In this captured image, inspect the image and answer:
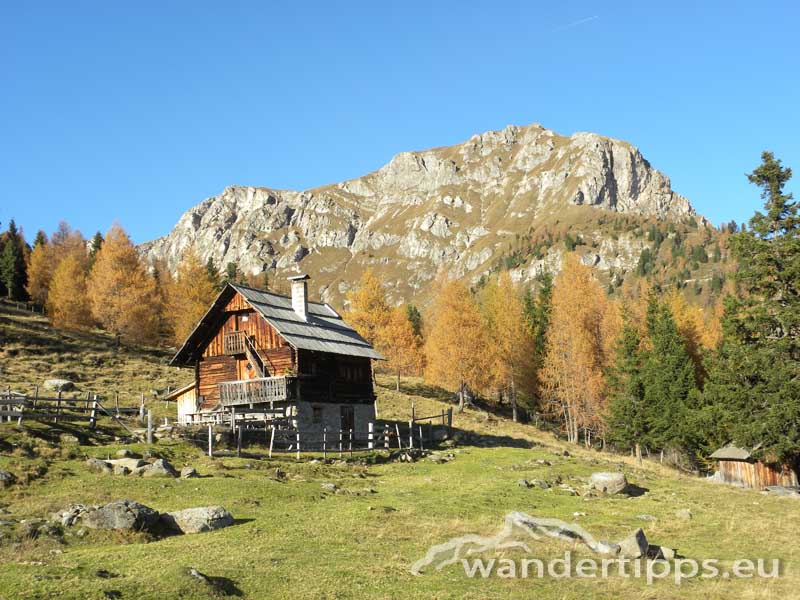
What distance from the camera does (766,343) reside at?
38719 millimetres

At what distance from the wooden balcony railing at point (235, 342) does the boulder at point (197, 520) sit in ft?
79.7

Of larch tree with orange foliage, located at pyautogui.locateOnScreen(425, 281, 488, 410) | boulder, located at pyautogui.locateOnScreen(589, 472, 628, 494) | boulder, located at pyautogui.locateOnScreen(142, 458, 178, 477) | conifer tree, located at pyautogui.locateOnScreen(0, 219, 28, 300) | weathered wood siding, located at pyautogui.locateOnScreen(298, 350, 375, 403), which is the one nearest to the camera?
boulder, located at pyautogui.locateOnScreen(142, 458, 178, 477)

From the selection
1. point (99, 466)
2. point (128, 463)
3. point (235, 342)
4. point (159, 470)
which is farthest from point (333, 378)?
point (99, 466)

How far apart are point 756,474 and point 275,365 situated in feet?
94.8

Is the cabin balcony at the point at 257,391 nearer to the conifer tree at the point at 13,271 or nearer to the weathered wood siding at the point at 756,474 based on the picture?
the weathered wood siding at the point at 756,474

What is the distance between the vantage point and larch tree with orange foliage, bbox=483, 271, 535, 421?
63.9 meters

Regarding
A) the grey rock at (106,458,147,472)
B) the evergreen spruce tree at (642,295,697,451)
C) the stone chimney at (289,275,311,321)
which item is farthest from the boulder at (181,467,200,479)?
the evergreen spruce tree at (642,295,697,451)

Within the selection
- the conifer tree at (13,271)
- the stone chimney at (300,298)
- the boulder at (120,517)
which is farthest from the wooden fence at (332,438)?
the conifer tree at (13,271)

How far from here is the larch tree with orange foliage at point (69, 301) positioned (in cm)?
7300

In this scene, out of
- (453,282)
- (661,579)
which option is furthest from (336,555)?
(453,282)

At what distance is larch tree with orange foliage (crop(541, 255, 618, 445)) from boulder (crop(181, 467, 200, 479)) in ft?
127

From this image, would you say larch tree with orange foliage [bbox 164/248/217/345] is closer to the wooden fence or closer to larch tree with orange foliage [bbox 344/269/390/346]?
larch tree with orange foliage [bbox 344/269/390/346]

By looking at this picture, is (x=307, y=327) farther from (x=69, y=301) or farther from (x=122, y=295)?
(x=69, y=301)

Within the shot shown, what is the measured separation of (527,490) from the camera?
1134 inches
